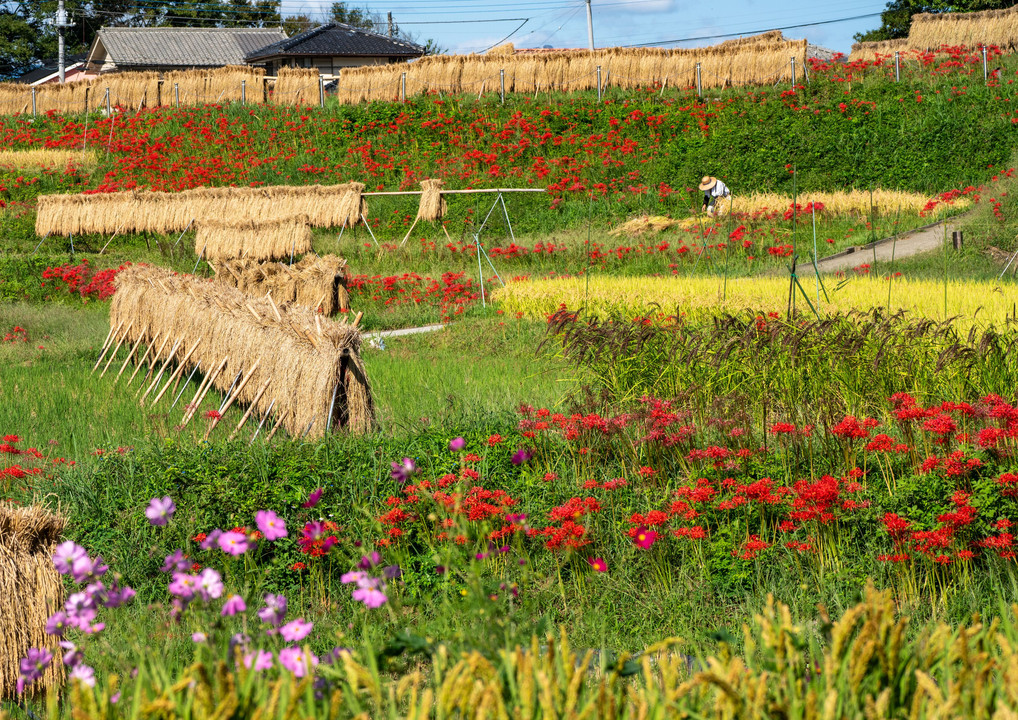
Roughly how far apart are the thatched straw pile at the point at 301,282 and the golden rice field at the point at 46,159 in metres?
16.2

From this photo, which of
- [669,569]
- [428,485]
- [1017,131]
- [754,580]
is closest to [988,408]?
[754,580]

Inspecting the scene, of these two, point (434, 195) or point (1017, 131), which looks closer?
point (434, 195)

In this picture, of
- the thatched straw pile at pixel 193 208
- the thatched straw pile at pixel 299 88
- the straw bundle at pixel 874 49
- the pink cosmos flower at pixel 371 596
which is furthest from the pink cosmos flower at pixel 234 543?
the thatched straw pile at pixel 299 88

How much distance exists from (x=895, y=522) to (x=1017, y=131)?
22410 millimetres

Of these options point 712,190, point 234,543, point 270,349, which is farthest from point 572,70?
point 234,543

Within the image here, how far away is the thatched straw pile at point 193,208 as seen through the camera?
17656 mm

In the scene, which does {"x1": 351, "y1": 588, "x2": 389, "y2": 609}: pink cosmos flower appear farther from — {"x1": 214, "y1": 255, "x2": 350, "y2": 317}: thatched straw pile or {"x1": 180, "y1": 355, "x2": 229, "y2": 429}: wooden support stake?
{"x1": 214, "y1": 255, "x2": 350, "y2": 317}: thatched straw pile

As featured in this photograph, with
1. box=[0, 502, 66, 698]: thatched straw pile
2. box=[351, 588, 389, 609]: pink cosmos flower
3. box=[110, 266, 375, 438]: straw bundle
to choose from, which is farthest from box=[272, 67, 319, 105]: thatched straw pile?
box=[351, 588, 389, 609]: pink cosmos flower

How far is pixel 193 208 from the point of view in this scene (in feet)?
59.7

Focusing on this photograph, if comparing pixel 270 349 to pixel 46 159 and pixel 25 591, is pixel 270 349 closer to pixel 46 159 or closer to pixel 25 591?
pixel 25 591

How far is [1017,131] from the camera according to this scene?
22.8 meters

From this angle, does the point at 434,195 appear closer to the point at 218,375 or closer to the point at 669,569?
the point at 218,375

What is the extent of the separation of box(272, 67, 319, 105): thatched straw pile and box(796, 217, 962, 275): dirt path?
19391 mm

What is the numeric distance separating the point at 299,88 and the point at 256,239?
1560cm
